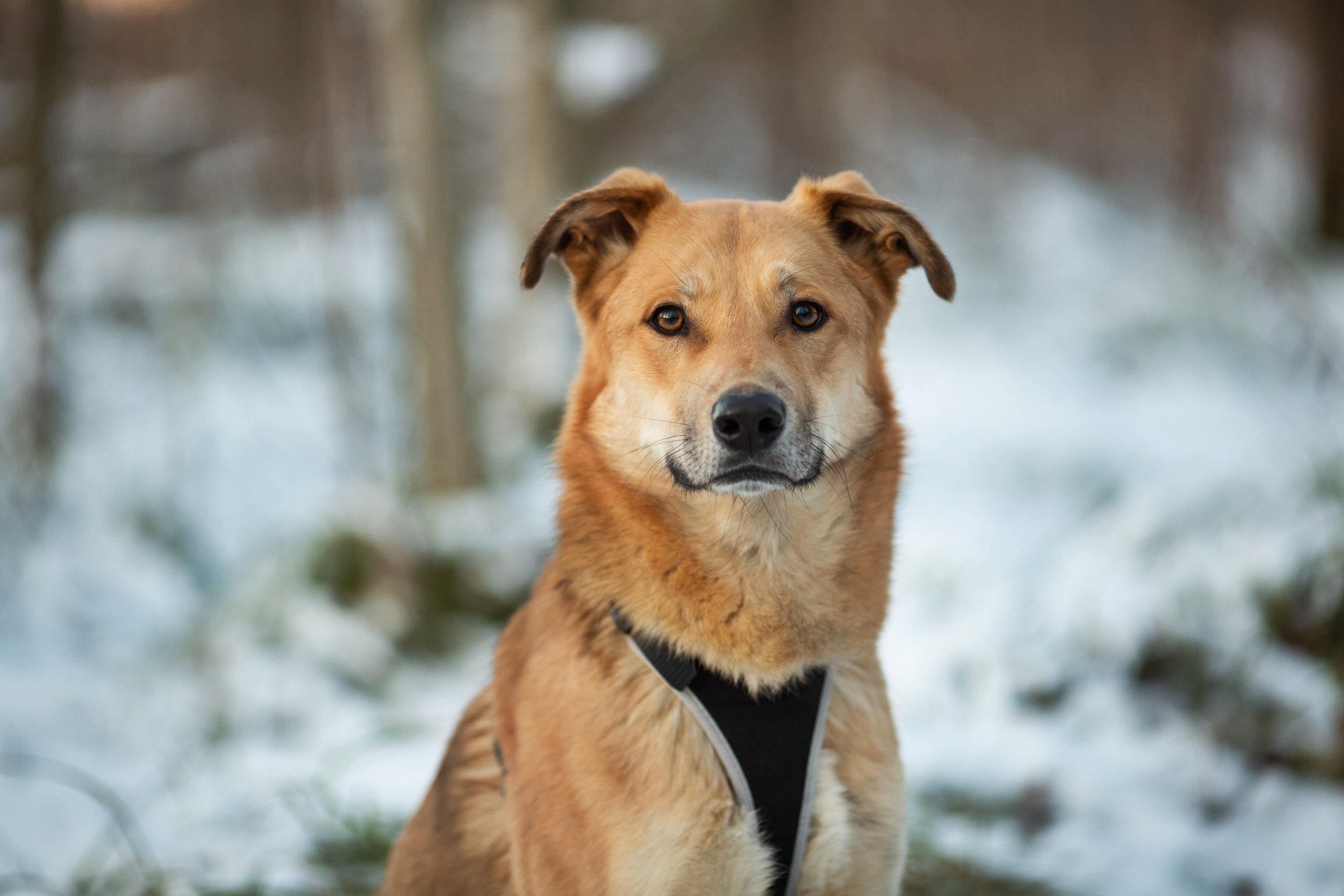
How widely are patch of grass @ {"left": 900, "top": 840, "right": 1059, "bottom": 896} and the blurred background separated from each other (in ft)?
0.05

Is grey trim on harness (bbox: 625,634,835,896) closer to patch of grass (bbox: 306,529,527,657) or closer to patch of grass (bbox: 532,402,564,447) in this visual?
patch of grass (bbox: 306,529,527,657)

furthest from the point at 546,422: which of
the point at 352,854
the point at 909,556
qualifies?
the point at 352,854

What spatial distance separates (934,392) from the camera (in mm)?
8945

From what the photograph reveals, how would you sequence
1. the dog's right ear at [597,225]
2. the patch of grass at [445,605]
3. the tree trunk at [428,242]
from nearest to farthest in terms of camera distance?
1. the dog's right ear at [597,225]
2. the patch of grass at [445,605]
3. the tree trunk at [428,242]

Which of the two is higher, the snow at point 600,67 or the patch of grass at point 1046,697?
the snow at point 600,67

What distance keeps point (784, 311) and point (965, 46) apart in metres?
11.2

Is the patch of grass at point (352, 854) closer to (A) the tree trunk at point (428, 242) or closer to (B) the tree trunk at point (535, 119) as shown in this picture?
(A) the tree trunk at point (428, 242)

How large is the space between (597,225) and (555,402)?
5.05 m

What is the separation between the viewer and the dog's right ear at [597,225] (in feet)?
8.02

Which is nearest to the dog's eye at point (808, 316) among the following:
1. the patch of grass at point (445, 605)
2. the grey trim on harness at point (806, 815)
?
the grey trim on harness at point (806, 815)

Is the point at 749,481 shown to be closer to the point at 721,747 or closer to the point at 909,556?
the point at 721,747

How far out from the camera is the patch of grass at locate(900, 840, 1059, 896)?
324 centimetres

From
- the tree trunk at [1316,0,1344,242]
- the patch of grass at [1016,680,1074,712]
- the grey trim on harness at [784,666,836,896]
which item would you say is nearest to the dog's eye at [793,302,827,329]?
the grey trim on harness at [784,666,836,896]

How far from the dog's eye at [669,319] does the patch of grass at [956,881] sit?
2020mm
